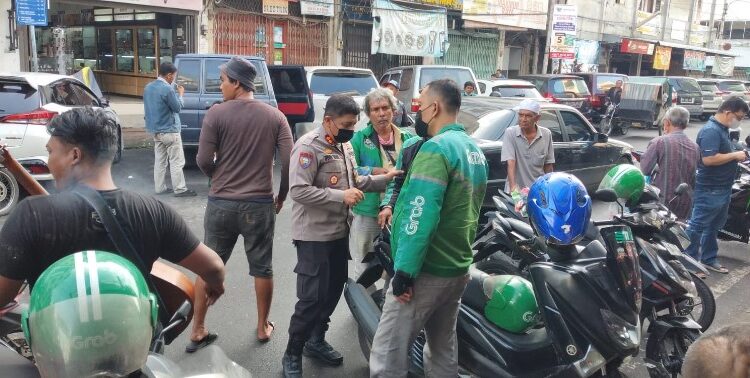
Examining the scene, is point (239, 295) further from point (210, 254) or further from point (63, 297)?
point (63, 297)

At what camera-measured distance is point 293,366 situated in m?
3.40

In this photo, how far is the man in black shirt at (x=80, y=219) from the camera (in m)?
1.81

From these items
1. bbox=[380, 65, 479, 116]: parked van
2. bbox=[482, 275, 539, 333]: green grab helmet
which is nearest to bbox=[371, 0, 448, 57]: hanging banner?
bbox=[380, 65, 479, 116]: parked van

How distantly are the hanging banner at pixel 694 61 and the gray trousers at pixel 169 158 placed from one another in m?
32.3

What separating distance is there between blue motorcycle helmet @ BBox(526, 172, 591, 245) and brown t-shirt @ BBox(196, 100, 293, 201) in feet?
5.40

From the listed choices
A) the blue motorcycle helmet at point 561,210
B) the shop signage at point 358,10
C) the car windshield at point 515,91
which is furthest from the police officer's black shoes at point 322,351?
the shop signage at point 358,10

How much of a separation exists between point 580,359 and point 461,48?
20005 millimetres

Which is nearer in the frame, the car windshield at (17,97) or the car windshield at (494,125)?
the car windshield at (17,97)

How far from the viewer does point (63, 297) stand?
127cm

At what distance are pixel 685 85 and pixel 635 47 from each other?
358 inches

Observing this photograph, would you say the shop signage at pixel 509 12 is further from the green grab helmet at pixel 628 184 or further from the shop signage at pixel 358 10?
the green grab helmet at pixel 628 184

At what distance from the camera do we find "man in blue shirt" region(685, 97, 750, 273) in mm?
5281

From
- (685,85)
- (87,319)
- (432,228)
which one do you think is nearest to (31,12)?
(432,228)

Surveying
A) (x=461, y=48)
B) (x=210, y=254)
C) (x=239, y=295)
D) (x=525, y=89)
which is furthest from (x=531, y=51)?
(x=210, y=254)
